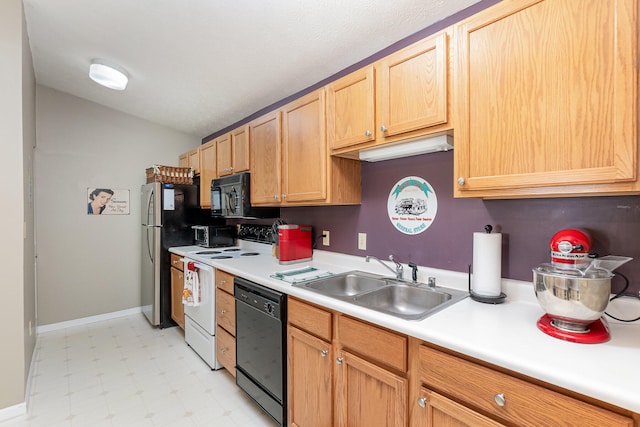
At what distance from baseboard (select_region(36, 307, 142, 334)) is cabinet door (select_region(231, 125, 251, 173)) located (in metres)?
2.47

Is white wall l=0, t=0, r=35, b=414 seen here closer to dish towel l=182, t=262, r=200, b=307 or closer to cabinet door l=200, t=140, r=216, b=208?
dish towel l=182, t=262, r=200, b=307

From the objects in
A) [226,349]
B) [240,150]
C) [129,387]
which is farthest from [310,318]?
[240,150]

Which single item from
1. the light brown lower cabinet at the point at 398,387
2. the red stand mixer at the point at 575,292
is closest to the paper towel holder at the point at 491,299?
the red stand mixer at the point at 575,292

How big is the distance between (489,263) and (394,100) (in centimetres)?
92

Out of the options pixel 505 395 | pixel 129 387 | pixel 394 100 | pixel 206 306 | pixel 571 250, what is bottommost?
pixel 129 387

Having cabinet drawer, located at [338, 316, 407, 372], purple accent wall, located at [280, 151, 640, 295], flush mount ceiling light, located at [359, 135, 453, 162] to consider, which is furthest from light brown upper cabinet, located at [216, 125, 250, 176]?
cabinet drawer, located at [338, 316, 407, 372]

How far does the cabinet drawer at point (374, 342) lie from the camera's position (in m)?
1.17

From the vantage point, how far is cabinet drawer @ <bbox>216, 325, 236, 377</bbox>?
86.4 inches

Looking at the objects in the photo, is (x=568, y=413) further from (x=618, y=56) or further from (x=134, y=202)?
(x=134, y=202)

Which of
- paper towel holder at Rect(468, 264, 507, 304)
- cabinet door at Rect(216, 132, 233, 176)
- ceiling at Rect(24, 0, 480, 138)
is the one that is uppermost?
ceiling at Rect(24, 0, 480, 138)

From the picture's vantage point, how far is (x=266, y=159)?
8.21 feet

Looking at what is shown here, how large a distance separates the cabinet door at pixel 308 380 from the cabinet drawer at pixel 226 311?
0.68 meters

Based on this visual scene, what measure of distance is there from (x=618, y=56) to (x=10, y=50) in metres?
3.17

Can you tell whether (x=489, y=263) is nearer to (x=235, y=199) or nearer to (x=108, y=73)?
(x=235, y=199)
